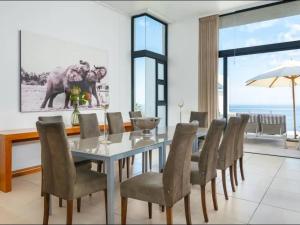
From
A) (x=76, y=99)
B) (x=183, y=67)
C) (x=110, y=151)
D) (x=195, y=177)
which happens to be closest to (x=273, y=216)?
(x=195, y=177)

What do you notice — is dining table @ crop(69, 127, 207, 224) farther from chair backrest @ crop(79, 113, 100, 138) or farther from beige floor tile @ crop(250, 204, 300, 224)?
beige floor tile @ crop(250, 204, 300, 224)

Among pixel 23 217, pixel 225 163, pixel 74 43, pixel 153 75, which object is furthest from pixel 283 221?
pixel 153 75

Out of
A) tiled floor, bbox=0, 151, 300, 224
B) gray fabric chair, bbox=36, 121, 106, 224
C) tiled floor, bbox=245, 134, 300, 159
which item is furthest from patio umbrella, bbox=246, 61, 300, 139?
gray fabric chair, bbox=36, 121, 106, 224

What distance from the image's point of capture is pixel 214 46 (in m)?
5.81

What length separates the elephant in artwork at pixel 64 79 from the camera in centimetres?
423

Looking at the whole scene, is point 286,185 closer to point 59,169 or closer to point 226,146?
point 226,146

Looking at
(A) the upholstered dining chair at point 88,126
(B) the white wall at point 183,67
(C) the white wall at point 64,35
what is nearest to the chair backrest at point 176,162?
(A) the upholstered dining chair at point 88,126

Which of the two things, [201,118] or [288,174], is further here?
[201,118]

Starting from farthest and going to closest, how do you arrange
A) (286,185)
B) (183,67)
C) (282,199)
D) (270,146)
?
(183,67)
(270,146)
(286,185)
(282,199)

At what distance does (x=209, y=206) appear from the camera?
2629 mm

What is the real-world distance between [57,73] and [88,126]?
1.47 m

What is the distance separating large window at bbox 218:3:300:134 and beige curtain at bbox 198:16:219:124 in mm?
217

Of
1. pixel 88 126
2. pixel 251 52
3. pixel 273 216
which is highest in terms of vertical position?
pixel 251 52

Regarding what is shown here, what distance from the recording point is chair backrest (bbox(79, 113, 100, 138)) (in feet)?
11.0
